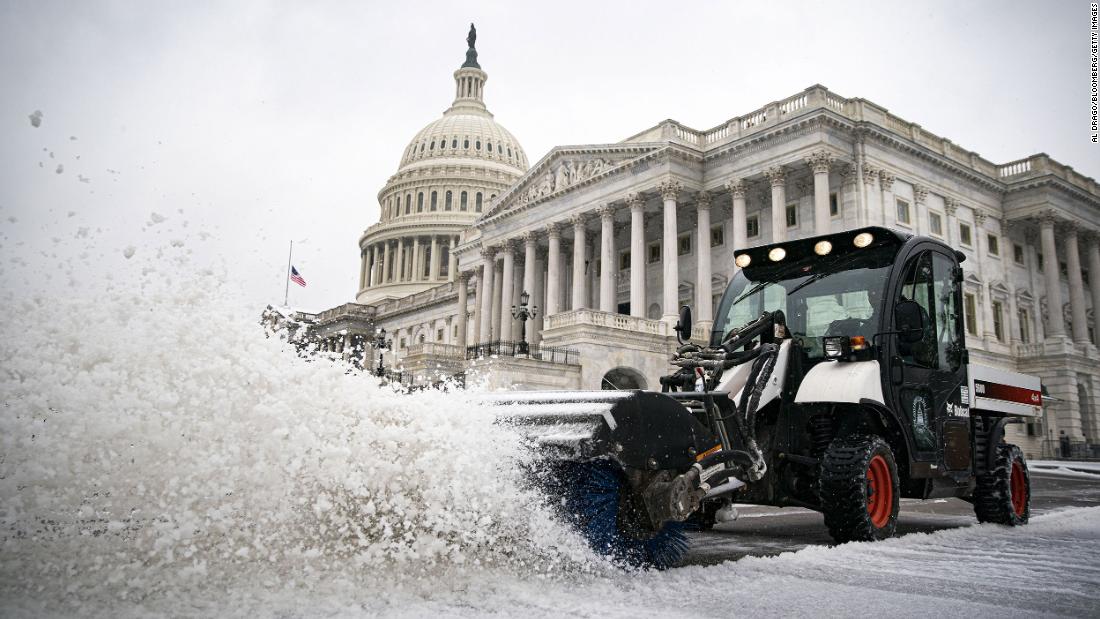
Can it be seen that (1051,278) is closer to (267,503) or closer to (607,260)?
(607,260)

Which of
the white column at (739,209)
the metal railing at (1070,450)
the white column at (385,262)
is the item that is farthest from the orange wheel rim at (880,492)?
the white column at (385,262)

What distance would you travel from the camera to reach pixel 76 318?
12.7ft

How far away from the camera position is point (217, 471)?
3.69 m

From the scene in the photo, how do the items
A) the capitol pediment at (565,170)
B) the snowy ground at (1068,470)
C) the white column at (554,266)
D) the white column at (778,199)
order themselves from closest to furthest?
the snowy ground at (1068,470)
the white column at (778,199)
the capitol pediment at (565,170)
the white column at (554,266)

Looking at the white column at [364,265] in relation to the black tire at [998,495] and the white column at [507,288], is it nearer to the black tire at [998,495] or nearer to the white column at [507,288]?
the white column at [507,288]

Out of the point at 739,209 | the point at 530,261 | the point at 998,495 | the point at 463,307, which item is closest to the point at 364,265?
the point at 463,307

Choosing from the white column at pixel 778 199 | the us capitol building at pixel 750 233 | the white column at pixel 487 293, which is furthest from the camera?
the white column at pixel 487 293

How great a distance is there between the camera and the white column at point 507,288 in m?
50.0

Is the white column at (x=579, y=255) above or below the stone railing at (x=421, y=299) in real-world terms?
below

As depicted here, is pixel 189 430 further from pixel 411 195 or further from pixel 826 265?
pixel 411 195

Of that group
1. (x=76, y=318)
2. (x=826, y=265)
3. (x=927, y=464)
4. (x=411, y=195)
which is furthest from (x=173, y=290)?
(x=411, y=195)

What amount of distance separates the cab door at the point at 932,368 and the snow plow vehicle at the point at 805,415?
0.02 metres

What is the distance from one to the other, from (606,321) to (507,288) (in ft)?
55.9

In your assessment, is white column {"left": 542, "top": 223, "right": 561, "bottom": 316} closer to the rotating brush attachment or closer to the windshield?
the windshield
